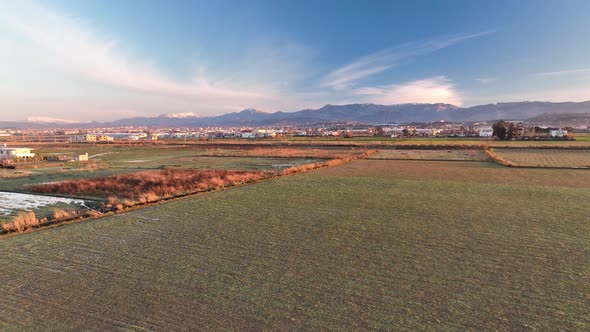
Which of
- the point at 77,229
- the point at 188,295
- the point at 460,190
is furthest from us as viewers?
the point at 460,190

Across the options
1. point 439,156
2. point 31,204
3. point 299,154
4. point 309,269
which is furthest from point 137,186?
point 439,156

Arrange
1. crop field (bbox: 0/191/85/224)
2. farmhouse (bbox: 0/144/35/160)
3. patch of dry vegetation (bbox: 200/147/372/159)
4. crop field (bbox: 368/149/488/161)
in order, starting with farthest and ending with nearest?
farmhouse (bbox: 0/144/35/160) → patch of dry vegetation (bbox: 200/147/372/159) → crop field (bbox: 368/149/488/161) → crop field (bbox: 0/191/85/224)

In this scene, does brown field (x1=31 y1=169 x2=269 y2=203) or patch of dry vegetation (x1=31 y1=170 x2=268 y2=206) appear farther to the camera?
brown field (x1=31 y1=169 x2=269 y2=203)

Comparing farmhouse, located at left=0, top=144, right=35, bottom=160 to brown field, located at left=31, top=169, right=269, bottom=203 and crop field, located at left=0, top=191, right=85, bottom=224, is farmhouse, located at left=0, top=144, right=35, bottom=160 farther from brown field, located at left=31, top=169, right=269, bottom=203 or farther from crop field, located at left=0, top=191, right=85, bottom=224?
crop field, located at left=0, top=191, right=85, bottom=224

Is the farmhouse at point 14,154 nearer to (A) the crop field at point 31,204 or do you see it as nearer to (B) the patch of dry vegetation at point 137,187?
(B) the patch of dry vegetation at point 137,187

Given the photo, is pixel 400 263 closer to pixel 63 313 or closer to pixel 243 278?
pixel 243 278

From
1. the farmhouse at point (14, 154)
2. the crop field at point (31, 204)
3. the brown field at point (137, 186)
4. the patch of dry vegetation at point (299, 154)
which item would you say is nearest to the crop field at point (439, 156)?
the patch of dry vegetation at point (299, 154)

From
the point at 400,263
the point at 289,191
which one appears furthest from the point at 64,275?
the point at 289,191

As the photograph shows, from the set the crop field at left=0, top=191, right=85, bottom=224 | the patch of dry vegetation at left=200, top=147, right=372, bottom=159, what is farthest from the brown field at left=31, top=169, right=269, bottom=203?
the patch of dry vegetation at left=200, top=147, right=372, bottom=159
